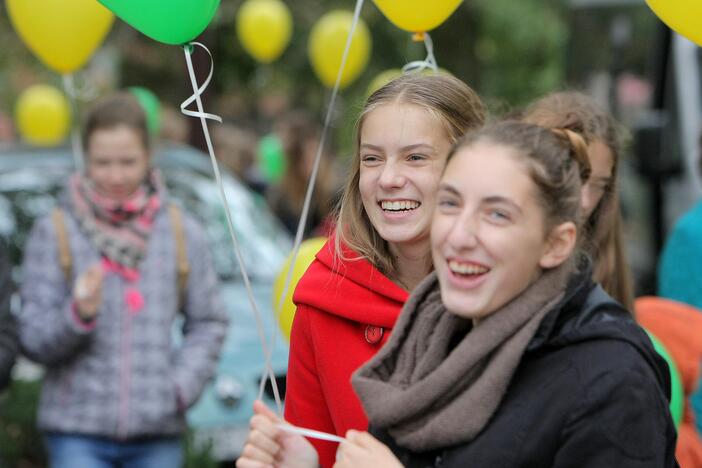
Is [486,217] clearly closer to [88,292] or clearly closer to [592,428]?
[592,428]

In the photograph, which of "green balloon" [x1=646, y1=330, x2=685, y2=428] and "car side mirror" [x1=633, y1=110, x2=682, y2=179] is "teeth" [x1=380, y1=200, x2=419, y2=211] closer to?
"green balloon" [x1=646, y1=330, x2=685, y2=428]

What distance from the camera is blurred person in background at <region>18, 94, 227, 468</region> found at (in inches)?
154

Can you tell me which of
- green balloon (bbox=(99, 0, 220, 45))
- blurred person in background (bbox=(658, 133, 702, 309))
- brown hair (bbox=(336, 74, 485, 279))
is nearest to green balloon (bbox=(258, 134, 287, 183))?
blurred person in background (bbox=(658, 133, 702, 309))

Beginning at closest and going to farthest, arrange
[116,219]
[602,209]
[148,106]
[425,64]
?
1. [425,64]
2. [602,209]
3. [116,219]
4. [148,106]

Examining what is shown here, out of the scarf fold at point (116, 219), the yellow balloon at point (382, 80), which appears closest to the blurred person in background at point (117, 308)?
the scarf fold at point (116, 219)

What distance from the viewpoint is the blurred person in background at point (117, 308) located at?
3.90 metres

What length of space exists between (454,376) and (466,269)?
0.20m

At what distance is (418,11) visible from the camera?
3.10 meters

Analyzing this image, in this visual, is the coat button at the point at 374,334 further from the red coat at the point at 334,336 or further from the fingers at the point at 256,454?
the fingers at the point at 256,454

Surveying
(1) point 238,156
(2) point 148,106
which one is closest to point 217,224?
(2) point 148,106

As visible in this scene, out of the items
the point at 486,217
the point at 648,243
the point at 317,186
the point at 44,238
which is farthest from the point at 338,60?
the point at 486,217

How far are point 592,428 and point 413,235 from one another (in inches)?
33.0

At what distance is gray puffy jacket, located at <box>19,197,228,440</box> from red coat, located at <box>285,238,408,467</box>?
1.41 metres

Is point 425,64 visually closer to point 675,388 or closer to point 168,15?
point 168,15
